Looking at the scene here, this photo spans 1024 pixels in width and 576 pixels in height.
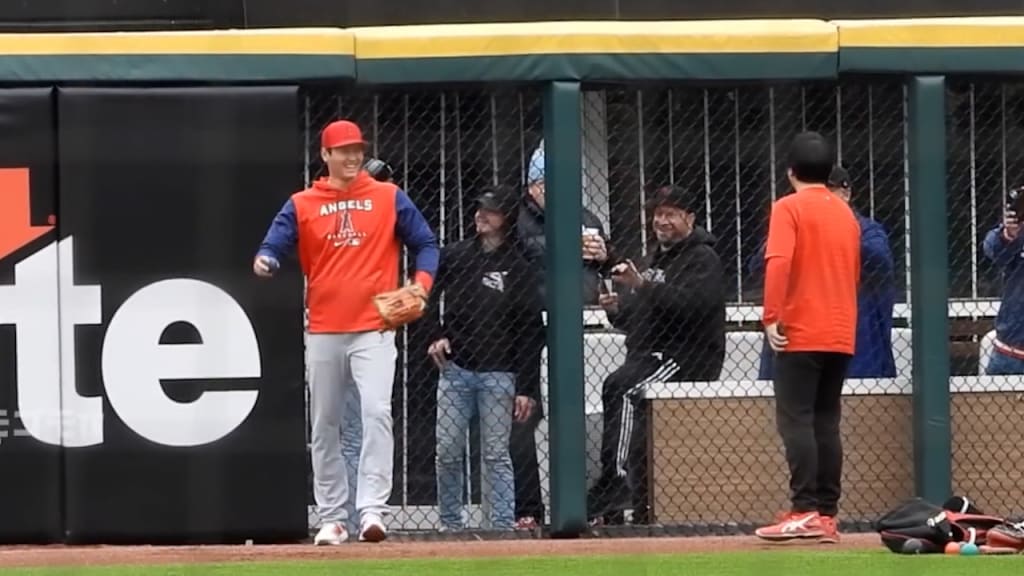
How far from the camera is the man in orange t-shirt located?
26.5 ft

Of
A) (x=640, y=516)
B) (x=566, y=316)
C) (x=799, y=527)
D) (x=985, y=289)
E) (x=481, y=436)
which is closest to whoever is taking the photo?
(x=799, y=527)

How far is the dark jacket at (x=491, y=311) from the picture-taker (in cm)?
902

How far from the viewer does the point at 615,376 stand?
9.11m

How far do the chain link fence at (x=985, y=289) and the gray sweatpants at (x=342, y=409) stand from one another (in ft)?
8.31

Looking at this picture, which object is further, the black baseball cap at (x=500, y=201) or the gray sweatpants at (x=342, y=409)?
the black baseball cap at (x=500, y=201)

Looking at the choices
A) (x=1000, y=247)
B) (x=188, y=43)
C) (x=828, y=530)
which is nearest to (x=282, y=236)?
(x=188, y=43)

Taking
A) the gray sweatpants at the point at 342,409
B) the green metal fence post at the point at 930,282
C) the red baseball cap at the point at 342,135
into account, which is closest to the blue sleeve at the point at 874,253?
the green metal fence post at the point at 930,282

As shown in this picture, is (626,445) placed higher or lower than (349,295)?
lower

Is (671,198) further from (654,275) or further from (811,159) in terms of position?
(811,159)

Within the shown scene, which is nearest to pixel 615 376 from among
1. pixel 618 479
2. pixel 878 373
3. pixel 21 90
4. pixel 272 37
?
pixel 618 479

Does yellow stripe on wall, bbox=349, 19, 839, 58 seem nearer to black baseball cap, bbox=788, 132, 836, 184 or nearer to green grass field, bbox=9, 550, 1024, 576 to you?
black baseball cap, bbox=788, 132, 836, 184

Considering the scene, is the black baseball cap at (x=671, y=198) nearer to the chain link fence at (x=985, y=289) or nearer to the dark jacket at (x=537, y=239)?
the dark jacket at (x=537, y=239)

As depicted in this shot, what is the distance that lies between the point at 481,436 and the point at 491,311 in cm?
55

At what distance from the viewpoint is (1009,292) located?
9352 millimetres
